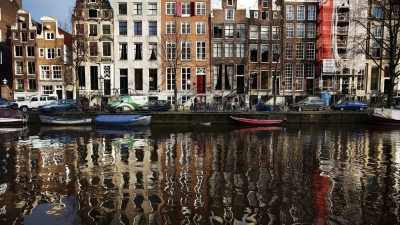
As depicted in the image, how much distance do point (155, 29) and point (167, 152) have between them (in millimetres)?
35397

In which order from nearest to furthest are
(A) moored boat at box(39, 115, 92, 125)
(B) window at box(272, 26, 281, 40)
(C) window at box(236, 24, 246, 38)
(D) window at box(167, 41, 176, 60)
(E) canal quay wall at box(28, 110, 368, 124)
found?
(A) moored boat at box(39, 115, 92, 125) → (E) canal quay wall at box(28, 110, 368, 124) → (D) window at box(167, 41, 176, 60) → (B) window at box(272, 26, 281, 40) → (C) window at box(236, 24, 246, 38)

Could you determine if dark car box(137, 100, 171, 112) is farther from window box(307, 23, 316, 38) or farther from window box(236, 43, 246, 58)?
window box(307, 23, 316, 38)

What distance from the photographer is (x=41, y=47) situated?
49812 mm

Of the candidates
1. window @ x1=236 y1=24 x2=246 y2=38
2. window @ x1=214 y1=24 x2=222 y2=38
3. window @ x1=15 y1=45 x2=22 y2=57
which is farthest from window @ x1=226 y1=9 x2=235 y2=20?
window @ x1=15 y1=45 x2=22 y2=57

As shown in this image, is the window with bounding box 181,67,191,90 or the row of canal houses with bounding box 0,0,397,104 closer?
the row of canal houses with bounding box 0,0,397,104

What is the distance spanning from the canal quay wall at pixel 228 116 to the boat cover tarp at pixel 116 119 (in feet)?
7.03

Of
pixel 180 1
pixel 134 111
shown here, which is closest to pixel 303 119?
pixel 134 111

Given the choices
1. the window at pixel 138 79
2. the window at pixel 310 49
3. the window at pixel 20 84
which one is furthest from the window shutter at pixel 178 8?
the window at pixel 20 84

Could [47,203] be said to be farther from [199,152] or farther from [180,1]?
[180,1]

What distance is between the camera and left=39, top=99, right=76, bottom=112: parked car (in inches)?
1455

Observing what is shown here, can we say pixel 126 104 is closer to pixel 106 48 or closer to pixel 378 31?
pixel 106 48

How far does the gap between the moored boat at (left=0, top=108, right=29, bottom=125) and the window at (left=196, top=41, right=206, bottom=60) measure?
2616 cm

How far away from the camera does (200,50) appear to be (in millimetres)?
49719

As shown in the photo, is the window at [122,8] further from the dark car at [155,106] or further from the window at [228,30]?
the dark car at [155,106]
